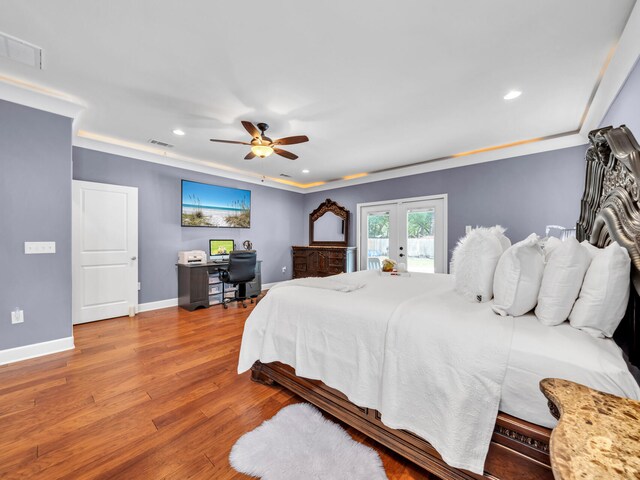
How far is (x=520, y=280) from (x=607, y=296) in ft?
0.97

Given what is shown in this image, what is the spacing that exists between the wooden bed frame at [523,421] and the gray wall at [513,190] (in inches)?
65.1

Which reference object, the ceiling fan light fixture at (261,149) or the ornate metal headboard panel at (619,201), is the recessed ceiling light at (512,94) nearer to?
the ornate metal headboard panel at (619,201)

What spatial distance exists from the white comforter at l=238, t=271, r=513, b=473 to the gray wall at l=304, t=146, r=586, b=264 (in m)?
2.91

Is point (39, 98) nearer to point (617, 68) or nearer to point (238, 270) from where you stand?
point (238, 270)

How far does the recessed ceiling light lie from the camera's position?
8.20ft

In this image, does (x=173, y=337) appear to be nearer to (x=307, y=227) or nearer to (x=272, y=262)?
(x=272, y=262)

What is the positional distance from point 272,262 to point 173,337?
3.24m

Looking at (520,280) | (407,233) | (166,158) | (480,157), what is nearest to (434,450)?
(520,280)

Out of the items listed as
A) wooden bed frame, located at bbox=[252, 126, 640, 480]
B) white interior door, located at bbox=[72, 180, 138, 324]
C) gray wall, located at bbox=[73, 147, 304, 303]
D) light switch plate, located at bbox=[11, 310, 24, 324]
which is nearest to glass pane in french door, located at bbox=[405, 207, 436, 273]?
wooden bed frame, located at bbox=[252, 126, 640, 480]

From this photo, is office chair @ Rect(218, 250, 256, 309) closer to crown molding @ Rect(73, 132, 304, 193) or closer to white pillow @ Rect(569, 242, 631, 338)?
crown molding @ Rect(73, 132, 304, 193)

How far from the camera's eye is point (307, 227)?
6.91m

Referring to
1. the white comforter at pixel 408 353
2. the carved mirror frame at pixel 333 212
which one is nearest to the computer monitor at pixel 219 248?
the carved mirror frame at pixel 333 212

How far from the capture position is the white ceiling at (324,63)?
65.1 inches

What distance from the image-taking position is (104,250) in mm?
Result: 3855
